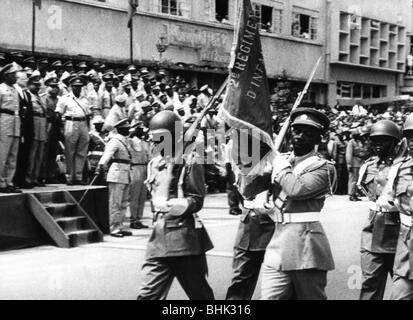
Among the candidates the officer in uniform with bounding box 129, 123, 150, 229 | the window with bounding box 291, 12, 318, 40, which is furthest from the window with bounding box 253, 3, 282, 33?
the officer in uniform with bounding box 129, 123, 150, 229

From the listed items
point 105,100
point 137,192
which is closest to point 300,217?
point 137,192

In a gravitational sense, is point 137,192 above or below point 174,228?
below

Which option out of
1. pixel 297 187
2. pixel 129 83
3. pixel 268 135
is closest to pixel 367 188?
pixel 268 135

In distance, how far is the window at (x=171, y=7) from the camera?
2569cm

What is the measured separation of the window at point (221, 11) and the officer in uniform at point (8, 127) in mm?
17497

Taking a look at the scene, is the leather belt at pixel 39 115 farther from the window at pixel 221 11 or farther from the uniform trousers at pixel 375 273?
the window at pixel 221 11

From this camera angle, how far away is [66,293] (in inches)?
321

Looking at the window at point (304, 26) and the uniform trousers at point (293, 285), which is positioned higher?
the window at point (304, 26)

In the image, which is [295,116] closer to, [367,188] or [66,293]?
[367,188]

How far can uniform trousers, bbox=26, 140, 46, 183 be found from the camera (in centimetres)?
1251

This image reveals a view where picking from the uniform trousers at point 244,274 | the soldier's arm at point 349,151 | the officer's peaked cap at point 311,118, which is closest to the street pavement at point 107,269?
the uniform trousers at point 244,274

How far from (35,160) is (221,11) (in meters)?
17.3

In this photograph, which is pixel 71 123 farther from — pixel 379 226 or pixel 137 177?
pixel 379 226

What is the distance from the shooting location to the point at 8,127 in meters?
11.5
